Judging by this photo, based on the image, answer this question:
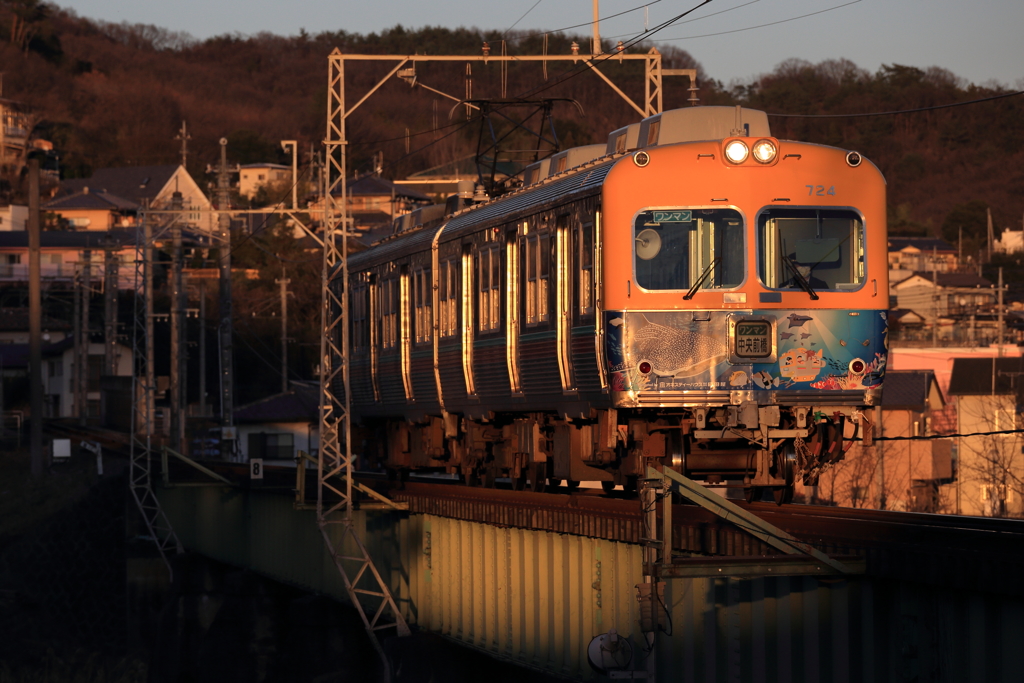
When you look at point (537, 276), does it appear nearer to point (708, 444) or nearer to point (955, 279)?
point (708, 444)

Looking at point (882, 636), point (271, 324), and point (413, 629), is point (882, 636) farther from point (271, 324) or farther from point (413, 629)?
point (271, 324)

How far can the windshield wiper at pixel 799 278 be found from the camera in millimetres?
13797

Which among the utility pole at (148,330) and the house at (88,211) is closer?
the utility pole at (148,330)

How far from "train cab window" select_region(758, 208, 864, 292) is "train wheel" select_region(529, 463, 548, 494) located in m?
4.10

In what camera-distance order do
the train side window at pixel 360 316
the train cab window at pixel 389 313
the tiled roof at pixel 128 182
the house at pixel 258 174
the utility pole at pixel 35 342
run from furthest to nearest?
the house at pixel 258 174, the tiled roof at pixel 128 182, the utility pole at pixel 35 342, the train side window at pixel 360 316, the train cab window at pixel 389 313

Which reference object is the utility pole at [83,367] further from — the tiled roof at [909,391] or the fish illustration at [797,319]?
the fish illustration at [797,319]

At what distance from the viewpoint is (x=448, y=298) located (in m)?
18.6

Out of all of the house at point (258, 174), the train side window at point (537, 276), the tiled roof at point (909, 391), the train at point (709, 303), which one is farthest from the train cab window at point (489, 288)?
the house at point (258, 174)

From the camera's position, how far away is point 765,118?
49.3 feet

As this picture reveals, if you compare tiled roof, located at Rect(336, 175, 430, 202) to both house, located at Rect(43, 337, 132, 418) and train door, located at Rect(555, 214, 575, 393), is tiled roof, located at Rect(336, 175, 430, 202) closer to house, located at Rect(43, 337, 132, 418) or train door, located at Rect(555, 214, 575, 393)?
house, located at Rect(43, 337, 132, 418)

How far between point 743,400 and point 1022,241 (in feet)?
316

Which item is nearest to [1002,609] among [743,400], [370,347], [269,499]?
[743,400]

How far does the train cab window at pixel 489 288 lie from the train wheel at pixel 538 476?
160 cm

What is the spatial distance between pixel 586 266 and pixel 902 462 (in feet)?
126
